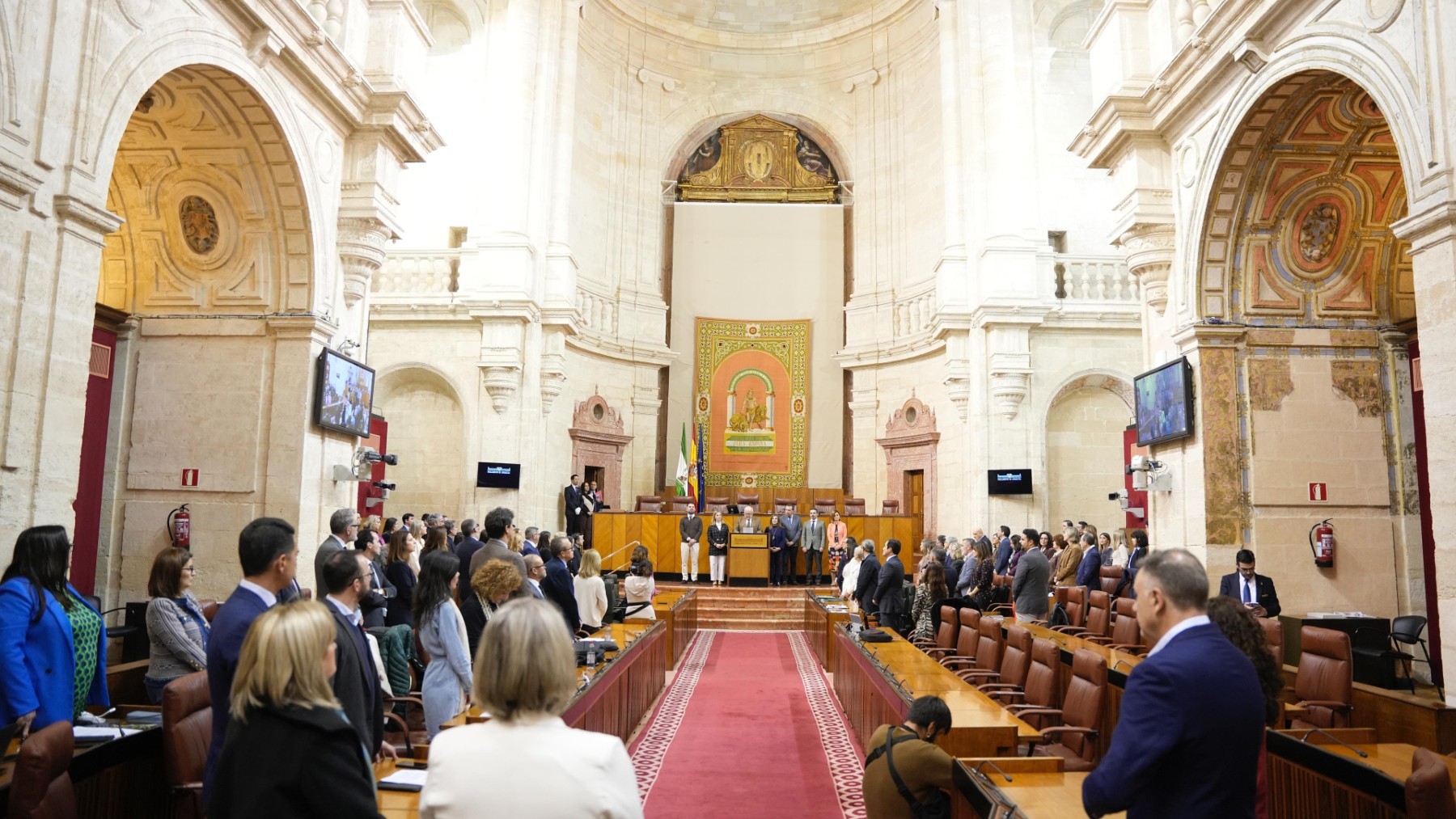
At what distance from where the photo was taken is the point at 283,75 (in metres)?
7.42

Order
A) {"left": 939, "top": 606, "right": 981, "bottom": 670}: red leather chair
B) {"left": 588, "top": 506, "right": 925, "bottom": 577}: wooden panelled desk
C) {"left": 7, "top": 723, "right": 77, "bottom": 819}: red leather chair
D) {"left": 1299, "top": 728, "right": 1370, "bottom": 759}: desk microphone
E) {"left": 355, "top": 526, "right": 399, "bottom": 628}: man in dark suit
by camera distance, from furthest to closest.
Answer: {"left": 588, "top": 506, "right": 925, "bottom": 577}: wooden panelled desk → {"left": 939, "top": 606, "right": 981, "bottom": 670}: red leather chair → {"left": 355, "top": 526, "right": 399, "bottom": 628}: man in dark suit → {"left": 1299, "top": 728, "right": 1370, "bottom": 759}: desk microphone → {"left": 7, "top": 723, "right": 77, "bottom": 819}: red leather chair

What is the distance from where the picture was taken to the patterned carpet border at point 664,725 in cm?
573

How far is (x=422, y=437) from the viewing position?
15008 mm

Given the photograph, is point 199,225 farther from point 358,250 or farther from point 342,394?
point 342,394

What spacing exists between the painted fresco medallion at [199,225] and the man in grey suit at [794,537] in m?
9.32

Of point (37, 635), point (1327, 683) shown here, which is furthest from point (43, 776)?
point (1327, 683)

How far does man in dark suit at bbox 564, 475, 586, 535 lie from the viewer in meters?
15.1

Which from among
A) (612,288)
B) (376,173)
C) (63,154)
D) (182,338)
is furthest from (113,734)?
(612,288)

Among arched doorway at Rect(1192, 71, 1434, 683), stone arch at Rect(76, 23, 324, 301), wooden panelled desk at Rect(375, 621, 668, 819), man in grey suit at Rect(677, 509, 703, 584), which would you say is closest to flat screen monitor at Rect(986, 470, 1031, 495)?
man in grey suit at Rect(677, 509, 703, 584)

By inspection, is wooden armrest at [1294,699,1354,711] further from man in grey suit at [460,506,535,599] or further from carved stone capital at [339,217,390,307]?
carved stone capital at [339,217,390,307]

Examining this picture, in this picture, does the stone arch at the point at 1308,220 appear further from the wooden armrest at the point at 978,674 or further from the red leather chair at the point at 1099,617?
the wooden armrest at the point at 978,674

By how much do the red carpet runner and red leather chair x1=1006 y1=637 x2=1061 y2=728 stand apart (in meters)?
1.05

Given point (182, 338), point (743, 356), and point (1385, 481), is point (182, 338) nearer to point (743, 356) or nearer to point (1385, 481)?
point (1385, 481)

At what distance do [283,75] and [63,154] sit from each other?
8.39ft
